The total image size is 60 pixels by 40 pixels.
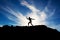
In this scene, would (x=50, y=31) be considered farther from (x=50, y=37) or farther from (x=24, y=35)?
(x=24, y=35)

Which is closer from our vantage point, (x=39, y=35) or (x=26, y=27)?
(x=39, y=35)

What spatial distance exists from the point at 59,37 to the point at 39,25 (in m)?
4.43

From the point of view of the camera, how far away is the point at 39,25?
24.8 meters

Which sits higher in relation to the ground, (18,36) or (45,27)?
(45,27)

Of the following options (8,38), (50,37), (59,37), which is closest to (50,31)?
(50,37)

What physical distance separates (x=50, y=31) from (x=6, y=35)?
766 centimetres

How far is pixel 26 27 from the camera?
79.3 feet

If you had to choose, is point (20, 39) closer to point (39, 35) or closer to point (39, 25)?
point (39, 35)

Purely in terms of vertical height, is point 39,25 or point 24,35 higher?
point 39,25

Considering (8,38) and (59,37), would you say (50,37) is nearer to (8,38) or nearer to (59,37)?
(59,37)

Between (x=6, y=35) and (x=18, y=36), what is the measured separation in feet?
6.74

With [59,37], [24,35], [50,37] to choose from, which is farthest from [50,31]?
[24,35]

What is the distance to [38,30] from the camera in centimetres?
2208

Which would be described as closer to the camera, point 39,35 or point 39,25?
point 39,35
